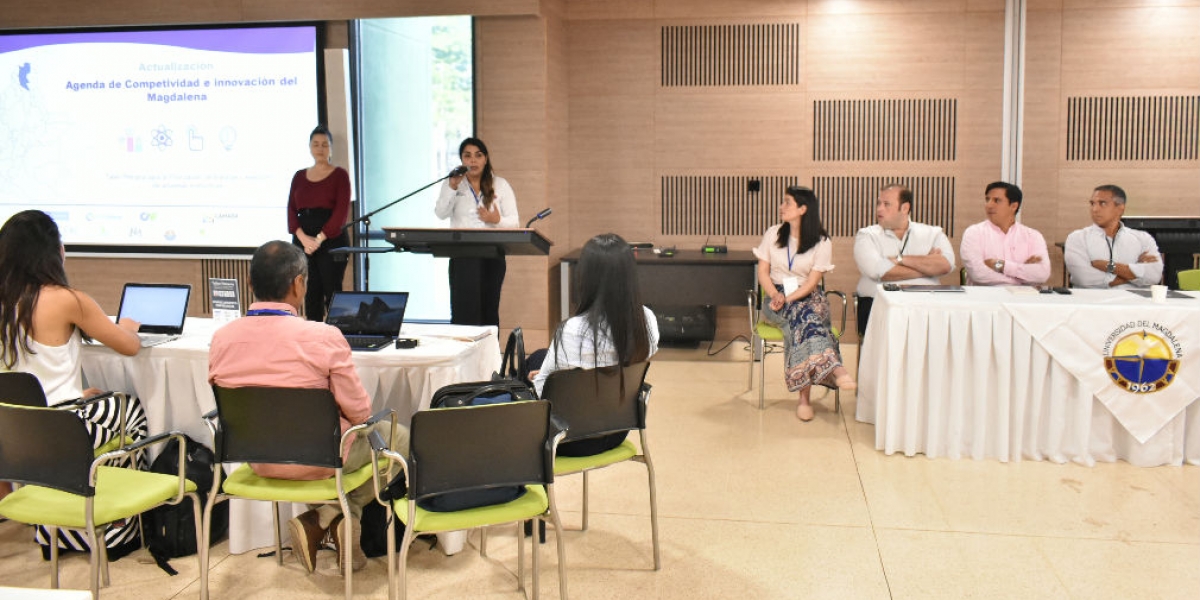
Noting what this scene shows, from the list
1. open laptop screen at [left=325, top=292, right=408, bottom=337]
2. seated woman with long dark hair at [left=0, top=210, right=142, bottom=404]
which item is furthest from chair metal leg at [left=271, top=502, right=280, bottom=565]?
seated woman with long dark hair at [left=0, top=210, right=142, bottom=404]

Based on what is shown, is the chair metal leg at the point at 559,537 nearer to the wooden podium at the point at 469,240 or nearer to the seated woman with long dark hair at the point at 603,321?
the seated woman with long dark hair at the point at 603,321

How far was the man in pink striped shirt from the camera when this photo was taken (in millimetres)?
6297

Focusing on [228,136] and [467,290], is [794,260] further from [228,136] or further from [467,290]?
[228,136]

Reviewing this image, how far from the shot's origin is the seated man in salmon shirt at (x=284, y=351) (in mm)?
3404

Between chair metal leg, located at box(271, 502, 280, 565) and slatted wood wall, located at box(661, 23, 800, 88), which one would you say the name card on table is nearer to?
chair metal leg, located at box(271, 502, 280, 565)

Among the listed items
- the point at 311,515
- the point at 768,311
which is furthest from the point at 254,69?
the point at 311,515

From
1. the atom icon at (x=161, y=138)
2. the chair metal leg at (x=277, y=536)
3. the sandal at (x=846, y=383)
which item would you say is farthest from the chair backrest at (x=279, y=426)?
the atom icon at (x=161, y=138)

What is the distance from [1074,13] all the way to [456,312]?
18.0 ft

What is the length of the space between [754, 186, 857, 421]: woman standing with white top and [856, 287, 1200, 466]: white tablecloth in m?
0.71

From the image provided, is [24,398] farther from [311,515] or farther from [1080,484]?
[1080,484]

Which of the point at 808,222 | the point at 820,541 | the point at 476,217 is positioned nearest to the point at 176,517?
the point at 820,541

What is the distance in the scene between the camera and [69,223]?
834 cm

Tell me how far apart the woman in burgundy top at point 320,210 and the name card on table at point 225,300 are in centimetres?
213

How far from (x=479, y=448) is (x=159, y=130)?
19.9 ft
